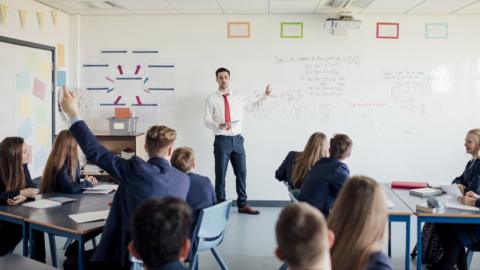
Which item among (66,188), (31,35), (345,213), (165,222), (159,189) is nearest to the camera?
(165,222)

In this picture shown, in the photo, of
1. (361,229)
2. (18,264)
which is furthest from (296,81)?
(361,229)

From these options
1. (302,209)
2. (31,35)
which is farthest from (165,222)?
(31,35)

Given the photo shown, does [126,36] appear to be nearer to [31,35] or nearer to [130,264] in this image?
[31,35]

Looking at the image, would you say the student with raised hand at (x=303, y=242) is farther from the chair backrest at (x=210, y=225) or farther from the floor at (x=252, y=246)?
the floor at (x=252, y=246)

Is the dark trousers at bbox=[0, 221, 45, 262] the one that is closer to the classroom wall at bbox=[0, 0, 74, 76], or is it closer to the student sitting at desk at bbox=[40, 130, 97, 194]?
the student sitting at desk at bbox=[40, 130, 97, 194]

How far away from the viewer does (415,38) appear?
6023 millimetres

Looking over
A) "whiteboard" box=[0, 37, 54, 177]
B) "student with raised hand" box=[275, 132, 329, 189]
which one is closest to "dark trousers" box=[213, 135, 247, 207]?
"student with raised hand" box=[275, 132, 329, 189]

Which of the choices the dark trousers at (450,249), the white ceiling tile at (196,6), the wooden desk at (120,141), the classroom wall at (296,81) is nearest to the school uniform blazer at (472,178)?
the dark trousers at (450,249)

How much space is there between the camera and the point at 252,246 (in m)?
4.64

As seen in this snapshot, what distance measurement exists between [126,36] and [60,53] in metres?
0.81

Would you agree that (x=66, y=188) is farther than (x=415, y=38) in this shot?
No

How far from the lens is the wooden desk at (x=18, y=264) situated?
8.64 ft

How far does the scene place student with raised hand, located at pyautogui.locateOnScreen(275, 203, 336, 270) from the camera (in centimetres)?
145

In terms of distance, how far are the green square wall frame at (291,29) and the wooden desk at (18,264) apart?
4162 millimetres
